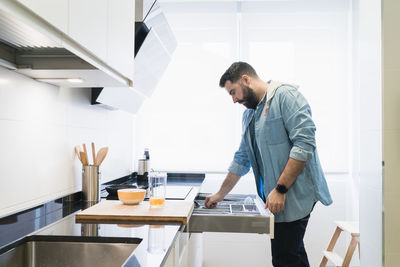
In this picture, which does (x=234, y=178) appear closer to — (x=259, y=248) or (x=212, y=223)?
(x=212, y=223)

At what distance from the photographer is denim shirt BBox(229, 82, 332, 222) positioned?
1.70 meters

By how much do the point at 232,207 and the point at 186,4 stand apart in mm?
2116

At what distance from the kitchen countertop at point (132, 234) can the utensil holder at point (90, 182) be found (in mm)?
356

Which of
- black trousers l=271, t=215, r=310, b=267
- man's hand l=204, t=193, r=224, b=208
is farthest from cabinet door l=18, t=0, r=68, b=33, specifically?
black trousers l=271, t=215, r=310, b=267

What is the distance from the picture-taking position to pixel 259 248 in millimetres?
2951

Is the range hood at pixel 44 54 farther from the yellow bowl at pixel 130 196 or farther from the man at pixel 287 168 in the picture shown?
the man at pixel 287 168

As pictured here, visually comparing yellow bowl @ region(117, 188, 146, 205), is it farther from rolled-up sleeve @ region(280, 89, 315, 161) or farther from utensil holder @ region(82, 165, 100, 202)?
rolled-up sleeve @ region(280, 89, 315, 161)

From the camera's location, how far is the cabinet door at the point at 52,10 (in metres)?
0.73

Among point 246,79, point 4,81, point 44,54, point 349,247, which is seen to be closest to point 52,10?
point 44,54

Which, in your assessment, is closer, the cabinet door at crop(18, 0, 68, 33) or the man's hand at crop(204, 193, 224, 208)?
the cabinet door at crop(18, 0, 68, 33)

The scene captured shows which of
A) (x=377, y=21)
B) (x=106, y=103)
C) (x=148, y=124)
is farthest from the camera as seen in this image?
(x=148, y=124)

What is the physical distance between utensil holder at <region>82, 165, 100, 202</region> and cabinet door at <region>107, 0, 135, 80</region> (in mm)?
510

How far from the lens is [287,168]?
1.66m

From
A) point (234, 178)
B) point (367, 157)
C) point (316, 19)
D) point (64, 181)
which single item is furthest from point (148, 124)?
point (367, 157)
